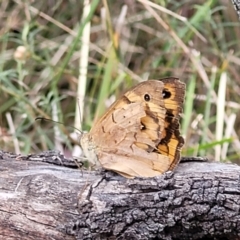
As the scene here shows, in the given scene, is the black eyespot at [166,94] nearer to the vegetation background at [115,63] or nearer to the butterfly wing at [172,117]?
the butterfly wing at [172,117]

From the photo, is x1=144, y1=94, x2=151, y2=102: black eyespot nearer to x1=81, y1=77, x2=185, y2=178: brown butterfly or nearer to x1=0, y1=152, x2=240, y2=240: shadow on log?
x1=81, y1=77, x2=185, y2=178: brown butterfly

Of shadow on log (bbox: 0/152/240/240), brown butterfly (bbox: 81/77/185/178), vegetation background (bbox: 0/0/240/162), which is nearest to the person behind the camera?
shadow on log (bbox: 0/152/240/240)

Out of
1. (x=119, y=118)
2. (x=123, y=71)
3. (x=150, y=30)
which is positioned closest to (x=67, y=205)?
(x=119, y=118)

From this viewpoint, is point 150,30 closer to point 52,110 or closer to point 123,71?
point 123,71

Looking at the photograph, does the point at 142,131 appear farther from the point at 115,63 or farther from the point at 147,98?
the point at 115,63

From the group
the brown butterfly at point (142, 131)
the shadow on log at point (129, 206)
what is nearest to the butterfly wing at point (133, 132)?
the brown butterfly at point (142, 131)

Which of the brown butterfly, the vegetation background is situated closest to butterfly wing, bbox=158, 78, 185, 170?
the brown butterfly
